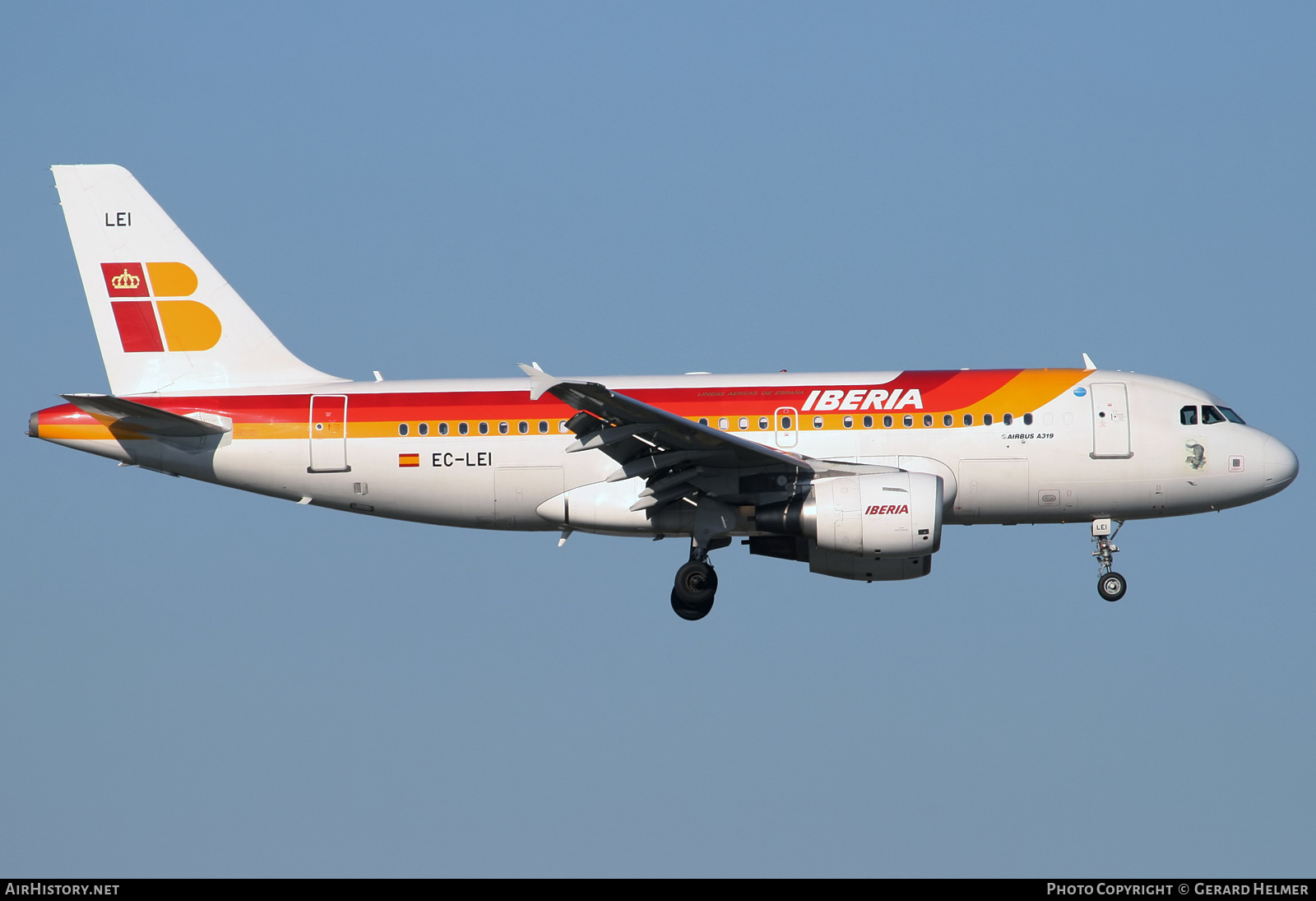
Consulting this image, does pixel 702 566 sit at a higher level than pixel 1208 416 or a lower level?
lower

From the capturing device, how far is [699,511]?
2875 centimetres

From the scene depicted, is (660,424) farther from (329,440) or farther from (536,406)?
(329,440)

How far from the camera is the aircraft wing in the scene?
85.5ft

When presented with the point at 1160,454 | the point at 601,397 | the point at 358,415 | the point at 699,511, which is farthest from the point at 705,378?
the point at 1160,454

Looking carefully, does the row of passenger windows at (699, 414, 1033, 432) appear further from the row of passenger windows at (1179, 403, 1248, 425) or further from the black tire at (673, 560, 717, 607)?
the row of passenger windows at (1179, 403, 1248, 425)

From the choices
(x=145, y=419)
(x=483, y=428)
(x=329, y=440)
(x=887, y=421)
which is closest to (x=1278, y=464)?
(x=887, y=421)

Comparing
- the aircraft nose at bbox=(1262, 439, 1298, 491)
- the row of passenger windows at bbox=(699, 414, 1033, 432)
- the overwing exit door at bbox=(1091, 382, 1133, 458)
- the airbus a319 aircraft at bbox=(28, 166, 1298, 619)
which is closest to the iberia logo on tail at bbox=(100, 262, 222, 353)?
the airbus a319 aircraft at bbox=(28, 166, 1298, 619)

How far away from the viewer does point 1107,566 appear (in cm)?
2994

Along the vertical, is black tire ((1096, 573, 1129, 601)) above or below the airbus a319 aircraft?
below

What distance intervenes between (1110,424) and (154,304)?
20467 mm

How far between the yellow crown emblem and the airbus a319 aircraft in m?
3.09

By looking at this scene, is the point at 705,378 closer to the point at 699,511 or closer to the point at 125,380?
the point at 699,511

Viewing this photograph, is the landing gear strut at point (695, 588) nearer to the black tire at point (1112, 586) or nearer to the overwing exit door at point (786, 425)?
the overwing exit door at point (786, 425)
